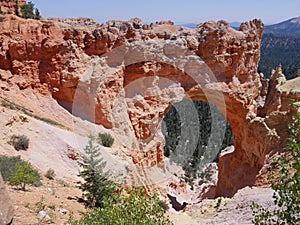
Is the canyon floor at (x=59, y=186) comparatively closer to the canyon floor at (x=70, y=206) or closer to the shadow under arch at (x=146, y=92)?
the canyon floor at (x=70, y=206)

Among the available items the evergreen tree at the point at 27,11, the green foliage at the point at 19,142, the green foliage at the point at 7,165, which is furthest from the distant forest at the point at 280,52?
the green foliage at the point at 7,165

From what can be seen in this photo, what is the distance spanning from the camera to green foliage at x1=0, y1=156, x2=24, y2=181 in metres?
9.87

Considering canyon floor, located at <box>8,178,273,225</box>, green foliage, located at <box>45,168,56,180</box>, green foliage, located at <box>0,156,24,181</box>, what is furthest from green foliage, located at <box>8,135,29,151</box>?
canyon floor, located at <box>8,178,273,225</box>

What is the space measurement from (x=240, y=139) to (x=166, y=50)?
23.3 ft

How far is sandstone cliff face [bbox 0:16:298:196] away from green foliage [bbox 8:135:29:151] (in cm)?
431

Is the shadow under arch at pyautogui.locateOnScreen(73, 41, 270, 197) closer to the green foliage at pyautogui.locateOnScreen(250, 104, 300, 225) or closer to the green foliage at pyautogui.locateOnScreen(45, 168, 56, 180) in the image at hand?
the green foliage at pyautogui.locateOnScreen(45, 168, 56, 180)

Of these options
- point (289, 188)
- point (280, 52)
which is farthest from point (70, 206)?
point (280, 52)

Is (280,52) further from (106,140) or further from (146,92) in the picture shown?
(106,140)

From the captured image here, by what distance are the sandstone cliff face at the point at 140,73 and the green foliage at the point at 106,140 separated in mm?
1070

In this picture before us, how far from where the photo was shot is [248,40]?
2077 cm

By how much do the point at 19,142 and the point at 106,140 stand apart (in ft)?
16.5

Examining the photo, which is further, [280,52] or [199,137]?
[280,52]

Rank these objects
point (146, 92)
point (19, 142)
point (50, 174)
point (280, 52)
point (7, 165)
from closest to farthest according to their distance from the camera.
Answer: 1. point (7, 165)
2. point (50, 174)
3. point (19, 142)
4. point (146, 92)
5. point (280, 52)

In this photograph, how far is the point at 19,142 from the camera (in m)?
12.7
